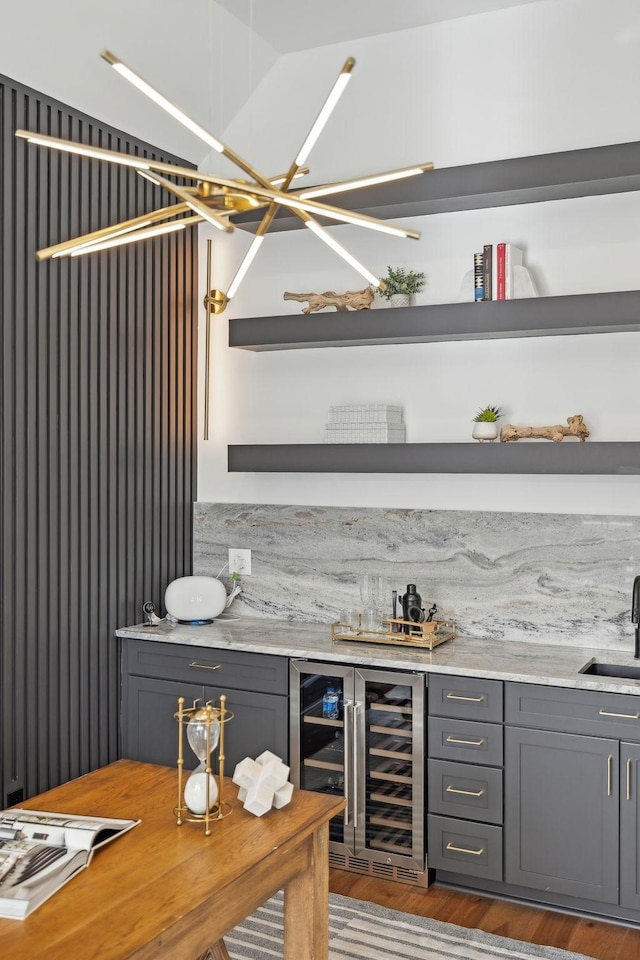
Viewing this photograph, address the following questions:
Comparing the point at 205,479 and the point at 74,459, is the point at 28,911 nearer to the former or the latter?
the point at 74,459

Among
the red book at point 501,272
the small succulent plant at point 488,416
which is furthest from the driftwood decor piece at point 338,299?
the small succulent plant at point 488,416

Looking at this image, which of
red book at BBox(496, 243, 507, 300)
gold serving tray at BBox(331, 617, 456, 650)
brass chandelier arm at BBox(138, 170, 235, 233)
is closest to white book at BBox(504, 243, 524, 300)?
red book at BBox(496, 243, 507, 300)

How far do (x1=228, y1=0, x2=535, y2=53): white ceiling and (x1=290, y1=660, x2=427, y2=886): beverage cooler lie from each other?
8.80ft

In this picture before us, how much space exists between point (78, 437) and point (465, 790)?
80.2 inches

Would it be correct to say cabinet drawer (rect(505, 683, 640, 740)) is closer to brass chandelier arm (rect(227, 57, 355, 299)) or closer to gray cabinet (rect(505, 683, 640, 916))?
gray cabinet (rect(505, 683, 640, 916))

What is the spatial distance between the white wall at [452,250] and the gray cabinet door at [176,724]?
0.99m

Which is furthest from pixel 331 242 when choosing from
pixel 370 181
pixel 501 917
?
pixel 501 917

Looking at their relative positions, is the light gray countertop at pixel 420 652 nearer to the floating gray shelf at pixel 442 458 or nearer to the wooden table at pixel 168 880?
the floating gray shelf at pixel 442 458

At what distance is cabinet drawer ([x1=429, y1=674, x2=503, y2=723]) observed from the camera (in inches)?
128

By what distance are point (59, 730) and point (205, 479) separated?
140 cm

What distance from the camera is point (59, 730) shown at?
12.0ft

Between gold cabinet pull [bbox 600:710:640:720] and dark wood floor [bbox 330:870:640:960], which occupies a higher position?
gold cabinet pull [bbox 600:710:640:720]

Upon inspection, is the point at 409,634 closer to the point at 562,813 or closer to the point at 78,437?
the point at 562,813

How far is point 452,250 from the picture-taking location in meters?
3.91
